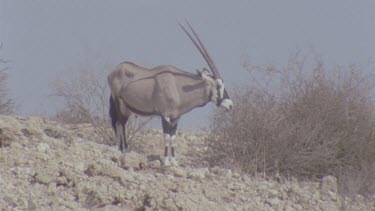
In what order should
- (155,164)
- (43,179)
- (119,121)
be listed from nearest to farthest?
1. (43,179)
2. (155,164)
3. (119,121)

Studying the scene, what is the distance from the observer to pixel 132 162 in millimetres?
9758

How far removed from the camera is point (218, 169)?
34.2 feet

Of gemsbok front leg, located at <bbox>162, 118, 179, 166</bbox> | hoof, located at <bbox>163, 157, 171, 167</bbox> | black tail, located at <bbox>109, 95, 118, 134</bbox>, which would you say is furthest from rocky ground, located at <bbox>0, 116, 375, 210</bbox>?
black tail, located at <bbox>109, 95, 118, 134</bbox>

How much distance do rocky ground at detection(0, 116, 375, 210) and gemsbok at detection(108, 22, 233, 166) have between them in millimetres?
841

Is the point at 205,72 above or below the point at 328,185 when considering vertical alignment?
above

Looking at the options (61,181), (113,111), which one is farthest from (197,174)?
(113,111)

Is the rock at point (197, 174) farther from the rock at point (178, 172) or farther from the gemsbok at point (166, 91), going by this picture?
the gemsbok at point (166, 91)

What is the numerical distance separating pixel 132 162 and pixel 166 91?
6.19 ft

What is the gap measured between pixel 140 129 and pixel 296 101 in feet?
12.7

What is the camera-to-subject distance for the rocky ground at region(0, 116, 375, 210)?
8.26 m

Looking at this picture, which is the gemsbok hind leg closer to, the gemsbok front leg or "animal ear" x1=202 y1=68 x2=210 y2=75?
the gemsbok front leg

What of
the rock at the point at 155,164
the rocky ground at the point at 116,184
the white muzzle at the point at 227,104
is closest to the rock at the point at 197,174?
the rocky ground at the point at 116,184

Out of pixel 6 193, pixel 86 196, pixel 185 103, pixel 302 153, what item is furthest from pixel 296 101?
pixel 6 193

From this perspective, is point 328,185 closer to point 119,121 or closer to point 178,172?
point 178,172
